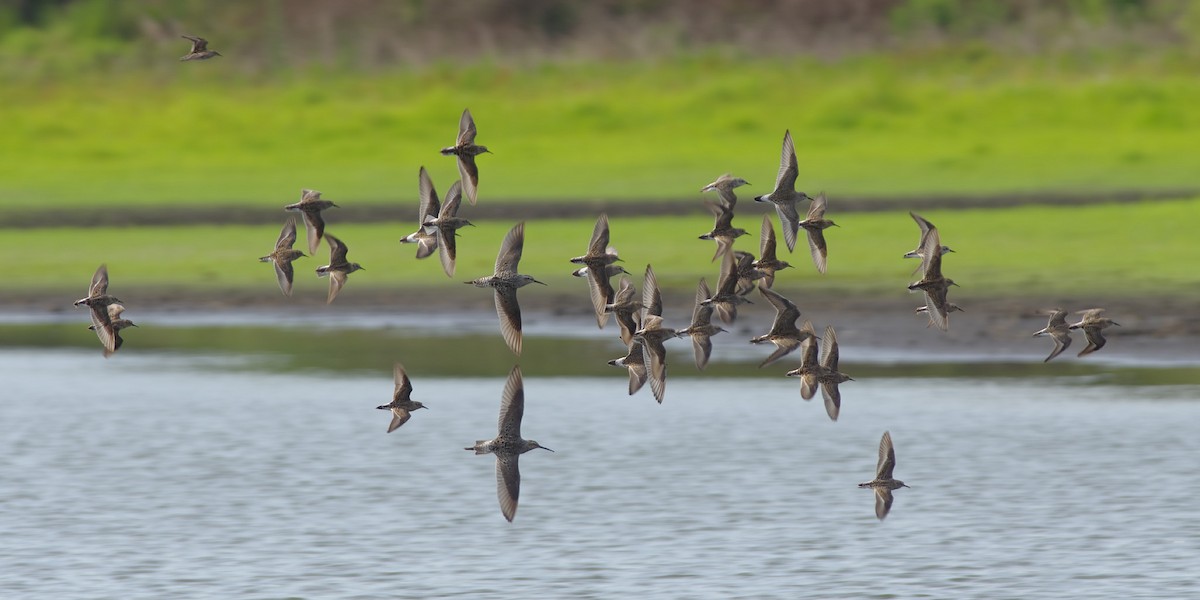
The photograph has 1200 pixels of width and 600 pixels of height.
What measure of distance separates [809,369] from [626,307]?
1.66 m

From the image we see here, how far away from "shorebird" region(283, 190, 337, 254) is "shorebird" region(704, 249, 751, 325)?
8.11 ft

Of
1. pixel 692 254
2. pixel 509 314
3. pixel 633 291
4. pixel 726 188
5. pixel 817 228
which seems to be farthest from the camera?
pixel 692 254

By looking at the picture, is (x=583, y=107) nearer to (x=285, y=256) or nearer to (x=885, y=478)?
(x=285, y=256)

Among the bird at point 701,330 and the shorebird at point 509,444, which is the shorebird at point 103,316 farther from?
the bird at point 701,330

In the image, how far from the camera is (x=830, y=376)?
14.5m

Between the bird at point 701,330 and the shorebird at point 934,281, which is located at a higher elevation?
the shorebird at point 934,281

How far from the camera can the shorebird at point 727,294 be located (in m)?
13.5

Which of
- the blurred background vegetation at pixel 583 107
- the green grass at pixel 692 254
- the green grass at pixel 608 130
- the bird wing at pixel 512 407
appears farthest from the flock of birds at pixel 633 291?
the green grass at pixel 608 130

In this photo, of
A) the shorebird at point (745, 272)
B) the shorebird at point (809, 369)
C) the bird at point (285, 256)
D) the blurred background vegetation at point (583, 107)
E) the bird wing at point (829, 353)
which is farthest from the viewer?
the blurred background vegetation at point (583, 107)

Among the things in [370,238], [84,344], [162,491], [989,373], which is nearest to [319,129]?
[370,238]

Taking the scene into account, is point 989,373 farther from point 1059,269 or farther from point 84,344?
point 84,344

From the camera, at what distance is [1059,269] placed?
99.6 feet

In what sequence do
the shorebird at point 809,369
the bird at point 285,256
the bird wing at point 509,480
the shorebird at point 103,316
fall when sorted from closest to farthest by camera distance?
1. the shorebird at point 103,316
2. the bird wing at point 509,480
3. the shorebird at point 809,369
4. the bird at point 285,256

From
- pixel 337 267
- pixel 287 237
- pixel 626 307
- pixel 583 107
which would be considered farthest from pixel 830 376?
pixel 583 107
